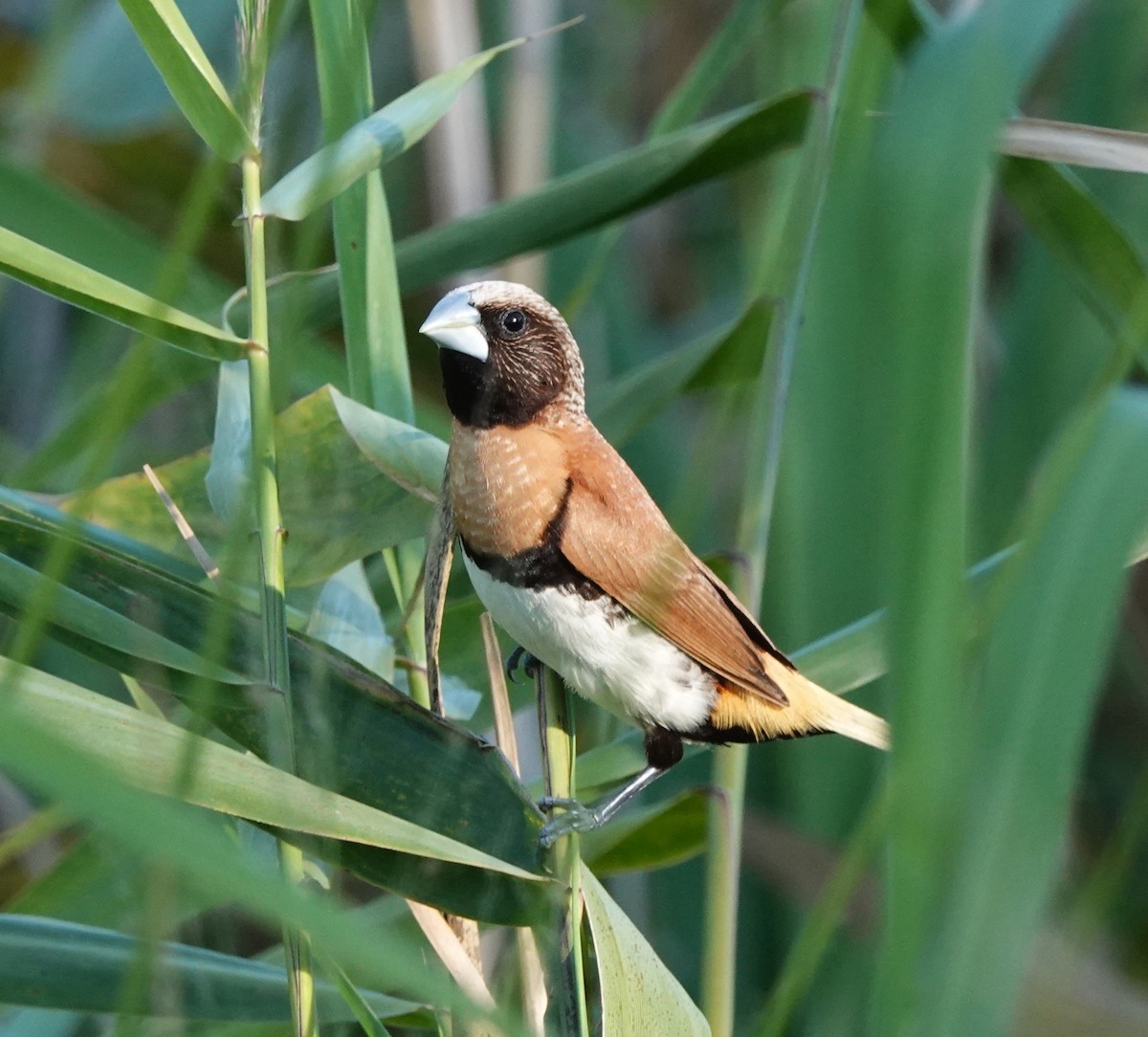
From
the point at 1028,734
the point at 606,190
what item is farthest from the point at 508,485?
the point at 1028,734

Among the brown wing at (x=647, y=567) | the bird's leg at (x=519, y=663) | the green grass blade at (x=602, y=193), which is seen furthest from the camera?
the bird's leg at (x=519, y=663)

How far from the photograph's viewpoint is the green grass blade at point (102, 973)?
1067 millimetres

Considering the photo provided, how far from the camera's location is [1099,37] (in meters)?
2.43

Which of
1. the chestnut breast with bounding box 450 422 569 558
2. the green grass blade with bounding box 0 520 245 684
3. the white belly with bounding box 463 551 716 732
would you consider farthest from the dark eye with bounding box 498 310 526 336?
the green grass blade with bounding box 0 520 245 684

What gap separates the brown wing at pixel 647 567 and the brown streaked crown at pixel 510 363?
0.29ft

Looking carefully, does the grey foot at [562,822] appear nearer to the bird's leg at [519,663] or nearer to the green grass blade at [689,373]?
the bird's leg at [519,663]

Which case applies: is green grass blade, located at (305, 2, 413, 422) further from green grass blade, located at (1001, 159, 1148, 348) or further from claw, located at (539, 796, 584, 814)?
green grass blade, located at (1001, 159, 1148, 348)

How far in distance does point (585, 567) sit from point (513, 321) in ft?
0.99

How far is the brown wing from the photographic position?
1.43m

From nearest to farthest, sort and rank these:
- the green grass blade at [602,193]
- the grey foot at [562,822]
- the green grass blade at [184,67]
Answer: the green grass blade at [184,67] → the grey foot at [562,822] → the green grass blade at [602,193]

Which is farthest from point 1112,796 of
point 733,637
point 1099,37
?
point 733,637

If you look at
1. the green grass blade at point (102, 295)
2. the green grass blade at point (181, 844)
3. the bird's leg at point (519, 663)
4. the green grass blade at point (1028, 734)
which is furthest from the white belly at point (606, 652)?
the green grass blade at point (181, 844)

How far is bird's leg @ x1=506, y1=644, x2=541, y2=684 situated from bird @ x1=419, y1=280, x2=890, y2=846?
124mm

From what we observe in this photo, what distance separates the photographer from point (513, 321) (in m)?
1.51
